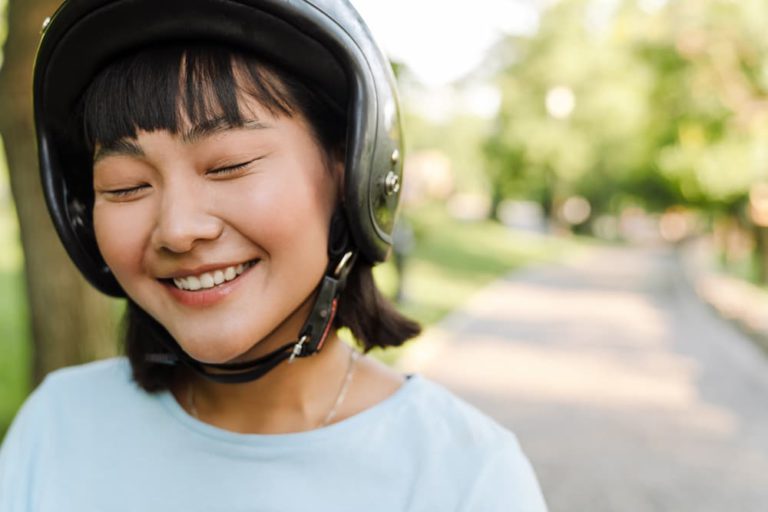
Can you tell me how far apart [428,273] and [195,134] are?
17.0m

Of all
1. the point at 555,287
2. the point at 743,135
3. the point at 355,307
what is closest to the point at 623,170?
the point at 555,287

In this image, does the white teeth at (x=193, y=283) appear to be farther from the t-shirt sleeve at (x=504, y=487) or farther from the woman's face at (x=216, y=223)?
the t-shirt sleeve at (x=504, y=487)

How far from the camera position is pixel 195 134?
1.31 meters

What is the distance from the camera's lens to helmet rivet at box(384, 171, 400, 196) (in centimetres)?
159

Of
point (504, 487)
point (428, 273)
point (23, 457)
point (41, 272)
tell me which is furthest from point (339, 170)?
point (428, 273)

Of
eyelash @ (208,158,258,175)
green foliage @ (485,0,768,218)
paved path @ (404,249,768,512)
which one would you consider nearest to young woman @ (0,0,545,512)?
eyelash @ (208,158,258,175)

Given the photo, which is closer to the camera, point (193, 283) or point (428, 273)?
point (193, 283)

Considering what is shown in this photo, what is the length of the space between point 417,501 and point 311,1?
0.84 meters

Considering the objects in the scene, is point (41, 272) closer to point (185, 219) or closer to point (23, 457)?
point (23, 457)

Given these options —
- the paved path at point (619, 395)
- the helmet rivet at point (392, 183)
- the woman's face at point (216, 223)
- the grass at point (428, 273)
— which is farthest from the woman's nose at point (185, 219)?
the paved path at point (619, 395)

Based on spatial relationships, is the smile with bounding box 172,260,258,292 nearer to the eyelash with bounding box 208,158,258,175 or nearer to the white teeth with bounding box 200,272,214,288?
the white teeth with bounding box 200,272,214,288

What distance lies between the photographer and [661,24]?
12469mm

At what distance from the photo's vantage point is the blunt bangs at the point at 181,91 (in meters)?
1.32

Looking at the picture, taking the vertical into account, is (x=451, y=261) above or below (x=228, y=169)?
below
